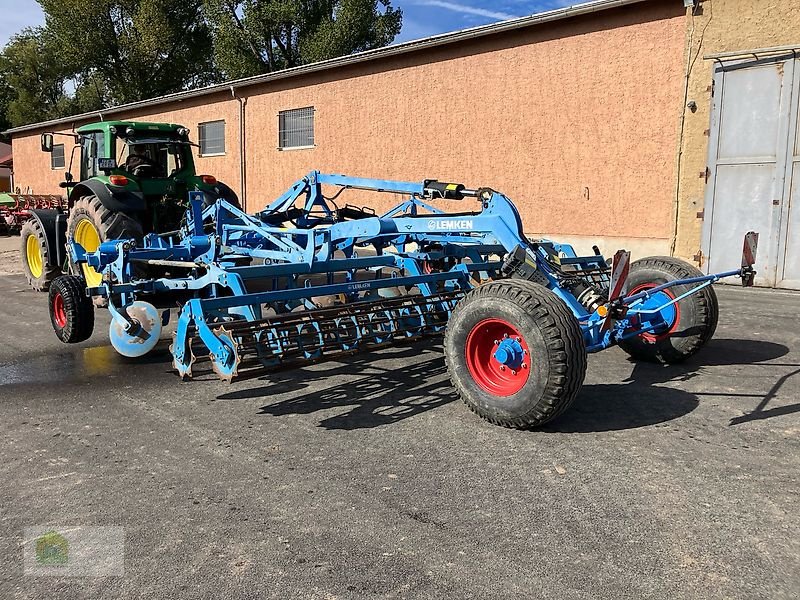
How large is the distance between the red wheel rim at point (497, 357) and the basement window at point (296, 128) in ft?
43.6

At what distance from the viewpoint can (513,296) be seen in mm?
3998

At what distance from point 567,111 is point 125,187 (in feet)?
24.1

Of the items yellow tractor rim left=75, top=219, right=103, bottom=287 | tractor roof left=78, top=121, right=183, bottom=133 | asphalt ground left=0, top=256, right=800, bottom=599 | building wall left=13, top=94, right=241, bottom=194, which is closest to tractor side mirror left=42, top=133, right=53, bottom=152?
tractor roof left=78, top=121, right=183, bottom=133

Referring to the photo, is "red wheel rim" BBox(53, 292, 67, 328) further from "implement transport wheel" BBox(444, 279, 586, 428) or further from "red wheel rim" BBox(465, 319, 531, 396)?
"red wheel rim" BBox(465, 319, 531, 396)

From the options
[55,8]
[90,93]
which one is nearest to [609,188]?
[55,8]

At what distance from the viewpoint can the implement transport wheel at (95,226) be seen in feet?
25.7

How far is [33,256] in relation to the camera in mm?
10453

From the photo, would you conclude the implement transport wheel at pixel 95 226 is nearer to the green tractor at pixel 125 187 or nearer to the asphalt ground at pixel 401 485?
the green tractor at pixel 125 187

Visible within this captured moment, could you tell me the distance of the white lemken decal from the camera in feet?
15.6

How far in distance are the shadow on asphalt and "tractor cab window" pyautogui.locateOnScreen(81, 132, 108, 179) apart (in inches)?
203

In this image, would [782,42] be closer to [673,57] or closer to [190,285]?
[673,57]

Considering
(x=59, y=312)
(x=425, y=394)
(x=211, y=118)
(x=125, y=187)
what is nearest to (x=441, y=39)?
(x=125, y=187)

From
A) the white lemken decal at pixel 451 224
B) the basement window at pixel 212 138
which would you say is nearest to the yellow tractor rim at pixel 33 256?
the white lemken decal at pixel 451 224

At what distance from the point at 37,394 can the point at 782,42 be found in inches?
405
